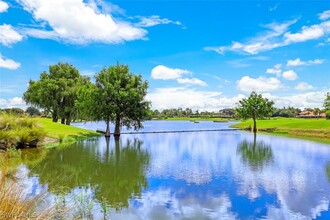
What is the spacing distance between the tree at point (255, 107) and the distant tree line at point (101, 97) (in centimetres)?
3778

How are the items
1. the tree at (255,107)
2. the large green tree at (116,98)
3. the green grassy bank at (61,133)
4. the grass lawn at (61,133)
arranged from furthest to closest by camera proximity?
the tree at (255,107) → the large green tree at (116,98) → the grass lawn at (61,133) → the green grassy bank at (61,133)

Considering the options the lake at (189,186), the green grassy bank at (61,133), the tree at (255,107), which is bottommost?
the lake at (189,186)

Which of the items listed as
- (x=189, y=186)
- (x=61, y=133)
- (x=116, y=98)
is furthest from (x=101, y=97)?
(x=189, y=186)

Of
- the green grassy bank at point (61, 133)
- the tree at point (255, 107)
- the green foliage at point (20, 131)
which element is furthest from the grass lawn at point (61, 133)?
the tree at point (255, 107)

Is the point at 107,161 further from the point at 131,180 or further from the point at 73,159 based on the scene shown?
the point at 131,180

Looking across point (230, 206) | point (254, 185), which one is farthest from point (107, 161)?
point (230, 206)

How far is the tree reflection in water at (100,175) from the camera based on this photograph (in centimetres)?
1398

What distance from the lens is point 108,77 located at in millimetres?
51781

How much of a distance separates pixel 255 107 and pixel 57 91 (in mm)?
50756

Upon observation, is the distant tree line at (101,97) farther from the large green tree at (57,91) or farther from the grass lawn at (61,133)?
the grass lawn at (61,133)

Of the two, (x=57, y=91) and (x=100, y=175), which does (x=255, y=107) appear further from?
(x=100, y=175)

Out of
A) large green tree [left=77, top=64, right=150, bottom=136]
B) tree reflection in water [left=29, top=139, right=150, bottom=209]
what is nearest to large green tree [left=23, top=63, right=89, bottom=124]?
large green tree [left=77, top=64, right=150, bottom=136]

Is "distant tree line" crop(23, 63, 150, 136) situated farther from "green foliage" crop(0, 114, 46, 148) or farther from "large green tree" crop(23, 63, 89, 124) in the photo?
"green foliage" crop(0, 114, 46, 148)

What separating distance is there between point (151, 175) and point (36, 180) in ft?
20.6
